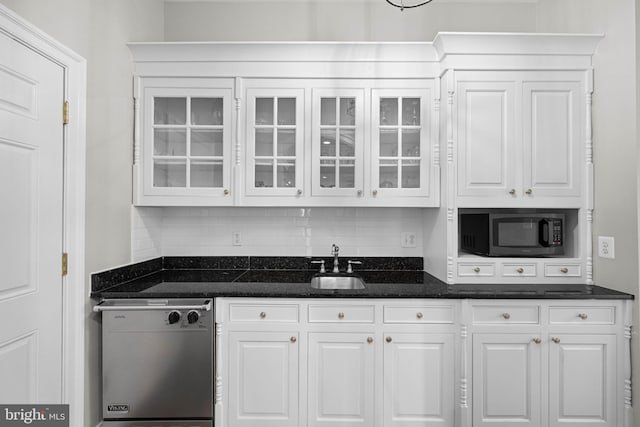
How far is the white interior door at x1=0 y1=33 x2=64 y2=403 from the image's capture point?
61.1 inches

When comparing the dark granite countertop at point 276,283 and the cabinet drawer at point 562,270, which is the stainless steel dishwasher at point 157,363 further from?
the cabinet drawer at point 562,270

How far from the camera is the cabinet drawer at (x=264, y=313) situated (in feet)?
7.07

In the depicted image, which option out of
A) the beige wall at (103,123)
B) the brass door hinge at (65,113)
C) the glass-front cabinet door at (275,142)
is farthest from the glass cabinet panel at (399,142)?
the brass door hinge at (65,113)

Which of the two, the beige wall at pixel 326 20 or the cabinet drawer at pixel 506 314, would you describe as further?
the beige wall at pixel 326 20

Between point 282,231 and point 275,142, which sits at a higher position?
point 275,142

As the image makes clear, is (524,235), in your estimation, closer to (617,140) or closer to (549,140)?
(549,140)

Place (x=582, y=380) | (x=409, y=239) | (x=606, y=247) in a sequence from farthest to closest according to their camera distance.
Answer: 1. (x=409, y=239)
2. (x=606, y=247)
3. (x=582, y=380)

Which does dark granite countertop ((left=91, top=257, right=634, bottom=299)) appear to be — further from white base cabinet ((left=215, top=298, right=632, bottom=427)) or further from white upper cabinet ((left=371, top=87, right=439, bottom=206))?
white upper cabinet ((left=371, top=87, right=439, bottom=206))

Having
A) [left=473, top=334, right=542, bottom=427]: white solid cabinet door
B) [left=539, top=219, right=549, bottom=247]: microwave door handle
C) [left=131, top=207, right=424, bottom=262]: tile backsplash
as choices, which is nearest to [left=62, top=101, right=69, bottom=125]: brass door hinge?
[left=131, top=207, right=424, bottom=262]: tile backsplash

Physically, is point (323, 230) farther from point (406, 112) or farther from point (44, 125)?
point (44, 125)

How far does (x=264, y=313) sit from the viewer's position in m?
2.15

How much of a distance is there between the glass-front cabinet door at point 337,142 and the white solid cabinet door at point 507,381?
1.20m

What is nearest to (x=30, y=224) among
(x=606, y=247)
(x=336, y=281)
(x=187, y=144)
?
(x=187, y=144)

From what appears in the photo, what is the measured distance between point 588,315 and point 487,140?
Answer: 1128 millimetres
